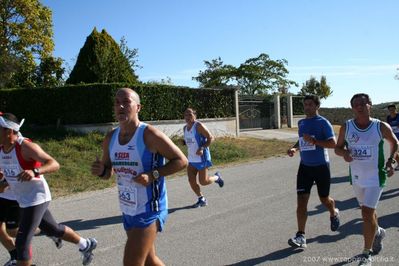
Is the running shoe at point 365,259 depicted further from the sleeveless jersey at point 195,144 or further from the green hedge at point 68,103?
the green hedge at point 68,103

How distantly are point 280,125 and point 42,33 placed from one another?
53.8 feet

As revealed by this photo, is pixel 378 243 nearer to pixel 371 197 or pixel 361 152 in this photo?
pixel 371 197

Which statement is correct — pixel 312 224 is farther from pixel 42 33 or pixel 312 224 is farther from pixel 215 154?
pixel 42 33

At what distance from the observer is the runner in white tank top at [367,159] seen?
5207 mm

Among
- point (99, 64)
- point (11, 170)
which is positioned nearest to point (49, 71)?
point (99, 64)

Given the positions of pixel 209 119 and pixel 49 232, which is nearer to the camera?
pixel 49 232

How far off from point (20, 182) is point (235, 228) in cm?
339

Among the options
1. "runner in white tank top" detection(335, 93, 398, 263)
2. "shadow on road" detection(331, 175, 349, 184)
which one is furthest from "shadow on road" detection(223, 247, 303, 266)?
"shadow on road" detection(331, 175, 349, 184)

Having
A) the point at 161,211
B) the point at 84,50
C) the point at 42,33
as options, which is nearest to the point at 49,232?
the point at 161,211

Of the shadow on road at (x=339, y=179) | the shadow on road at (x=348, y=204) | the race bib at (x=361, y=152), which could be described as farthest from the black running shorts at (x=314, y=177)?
the shadow on road at (x=339, y=179)

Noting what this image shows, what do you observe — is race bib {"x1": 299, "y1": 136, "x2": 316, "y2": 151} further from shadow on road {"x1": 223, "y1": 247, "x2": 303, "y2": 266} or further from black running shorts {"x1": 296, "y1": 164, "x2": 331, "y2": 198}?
shadow on road {"x1": 223, "y1": 247, "x2": 303, "y2": 266}

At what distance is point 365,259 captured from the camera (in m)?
5.14

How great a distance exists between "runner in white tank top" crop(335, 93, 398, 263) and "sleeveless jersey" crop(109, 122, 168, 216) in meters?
2.56

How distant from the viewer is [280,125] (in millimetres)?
32875
